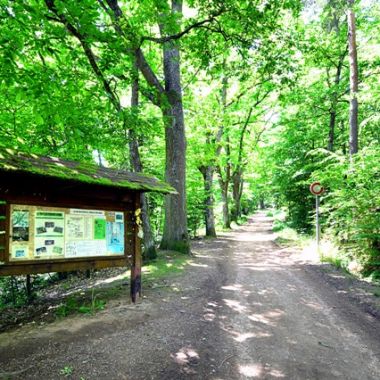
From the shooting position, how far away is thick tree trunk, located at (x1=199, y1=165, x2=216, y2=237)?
19062mm

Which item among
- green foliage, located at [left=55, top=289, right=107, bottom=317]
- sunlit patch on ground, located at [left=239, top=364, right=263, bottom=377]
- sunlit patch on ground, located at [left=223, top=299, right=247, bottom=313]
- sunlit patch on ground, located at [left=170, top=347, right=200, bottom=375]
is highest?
green foliage, located at [left=55, top=289, right=107, bottom=317]

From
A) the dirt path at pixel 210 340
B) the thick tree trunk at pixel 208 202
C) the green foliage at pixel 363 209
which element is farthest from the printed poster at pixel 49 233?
the thick tree trunk at pixel 208 202

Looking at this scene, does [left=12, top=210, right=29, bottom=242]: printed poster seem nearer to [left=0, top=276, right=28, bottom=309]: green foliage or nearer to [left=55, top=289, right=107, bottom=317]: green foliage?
[left=55, top=289, right=107, bottom=317]: green foliage

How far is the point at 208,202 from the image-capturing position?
65.5ft

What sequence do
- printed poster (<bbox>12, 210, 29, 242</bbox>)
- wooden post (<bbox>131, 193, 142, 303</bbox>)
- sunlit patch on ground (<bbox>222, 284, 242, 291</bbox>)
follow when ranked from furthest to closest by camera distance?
sunlit patch on ground (<bbox>222, 284, 242, 291</bbox>)
wooden post (<bbox>131, 193, 142, 303</bbox>)
printed poster (<bbox>12, 210, 29, 242</bbox>)

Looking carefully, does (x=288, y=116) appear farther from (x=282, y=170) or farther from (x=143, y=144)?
(x=143, y=144)

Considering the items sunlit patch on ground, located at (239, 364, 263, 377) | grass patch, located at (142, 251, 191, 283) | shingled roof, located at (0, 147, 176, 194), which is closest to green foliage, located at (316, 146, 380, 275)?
grass patch, located at (142, 251, 191, 283)

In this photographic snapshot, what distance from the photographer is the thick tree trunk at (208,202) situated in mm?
19062

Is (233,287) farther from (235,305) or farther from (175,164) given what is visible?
(175,164)

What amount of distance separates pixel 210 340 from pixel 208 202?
15580mm

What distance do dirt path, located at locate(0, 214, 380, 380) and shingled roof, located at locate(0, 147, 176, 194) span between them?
2.38m

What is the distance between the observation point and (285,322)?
516 centimetres

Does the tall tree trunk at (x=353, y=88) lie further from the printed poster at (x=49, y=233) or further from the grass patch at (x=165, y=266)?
the printed poster at (x=49, y=233)

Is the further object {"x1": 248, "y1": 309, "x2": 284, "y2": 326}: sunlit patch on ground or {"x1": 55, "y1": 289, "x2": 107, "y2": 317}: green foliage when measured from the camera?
{"x1": 55, "y1": 289, "x2": 107, "y2": 317}: green foliage
